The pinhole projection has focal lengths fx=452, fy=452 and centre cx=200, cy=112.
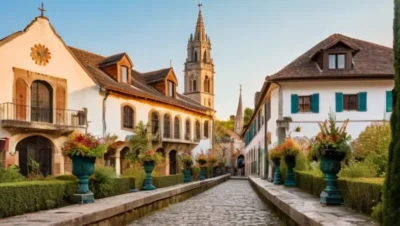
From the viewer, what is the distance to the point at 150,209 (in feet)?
41.7

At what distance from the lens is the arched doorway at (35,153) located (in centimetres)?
2088

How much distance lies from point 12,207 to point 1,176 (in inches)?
87.5

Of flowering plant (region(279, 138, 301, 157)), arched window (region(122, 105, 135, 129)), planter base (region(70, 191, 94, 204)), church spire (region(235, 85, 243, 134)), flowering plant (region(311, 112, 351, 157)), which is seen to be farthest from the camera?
church spire (region(235, 85, 243, 134))

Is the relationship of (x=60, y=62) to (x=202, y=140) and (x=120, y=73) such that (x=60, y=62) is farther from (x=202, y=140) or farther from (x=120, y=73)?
(x=202, y=140)

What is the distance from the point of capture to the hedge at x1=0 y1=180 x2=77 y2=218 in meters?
8.37

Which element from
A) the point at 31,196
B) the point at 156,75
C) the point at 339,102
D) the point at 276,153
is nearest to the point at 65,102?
the point at 276,153

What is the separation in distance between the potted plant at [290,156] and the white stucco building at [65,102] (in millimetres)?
11021

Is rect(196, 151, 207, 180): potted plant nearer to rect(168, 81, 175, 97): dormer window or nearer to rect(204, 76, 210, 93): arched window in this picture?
rect(168, 81, 175, 97): dormer window

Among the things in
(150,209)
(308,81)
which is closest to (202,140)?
(308,81)

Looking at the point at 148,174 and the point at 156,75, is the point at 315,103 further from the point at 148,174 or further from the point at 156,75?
the point at 156,75

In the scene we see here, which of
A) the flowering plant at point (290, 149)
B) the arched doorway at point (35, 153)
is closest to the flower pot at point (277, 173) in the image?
the flowering plant at point (290, 149)

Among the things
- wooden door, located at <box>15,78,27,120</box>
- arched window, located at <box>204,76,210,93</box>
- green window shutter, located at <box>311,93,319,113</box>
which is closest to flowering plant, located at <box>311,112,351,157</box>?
wooden door, located at <box>15,78,27,120</box>

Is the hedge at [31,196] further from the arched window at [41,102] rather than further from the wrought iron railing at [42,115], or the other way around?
the arched window at [41,102]

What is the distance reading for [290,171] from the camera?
18000mm
